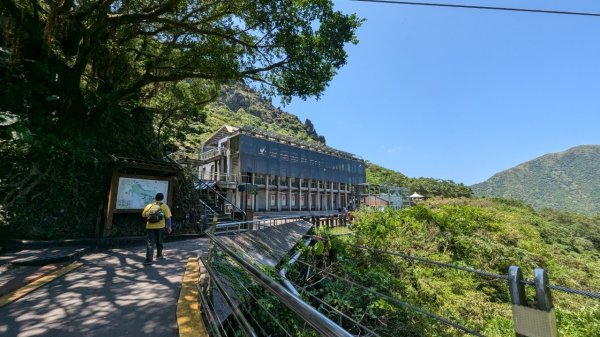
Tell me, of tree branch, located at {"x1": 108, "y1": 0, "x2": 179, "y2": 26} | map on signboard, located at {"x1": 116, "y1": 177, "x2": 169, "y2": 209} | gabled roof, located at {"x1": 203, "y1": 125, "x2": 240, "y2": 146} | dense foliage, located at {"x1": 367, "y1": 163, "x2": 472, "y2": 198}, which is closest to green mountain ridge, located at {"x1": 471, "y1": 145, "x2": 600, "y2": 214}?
dense foliage, located at {"x1": 367, "y1": 163, "x2": 472, "y2": 198}

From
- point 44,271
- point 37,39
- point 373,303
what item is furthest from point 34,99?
point 373,303

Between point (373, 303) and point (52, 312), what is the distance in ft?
16.8

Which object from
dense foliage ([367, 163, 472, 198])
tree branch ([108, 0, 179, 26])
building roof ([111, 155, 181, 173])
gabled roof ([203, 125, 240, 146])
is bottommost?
building roof ([111, 155, 181, 173])

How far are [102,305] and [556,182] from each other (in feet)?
437

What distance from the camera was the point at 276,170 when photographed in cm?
3412

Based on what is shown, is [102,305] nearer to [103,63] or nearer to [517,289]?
[517,289]

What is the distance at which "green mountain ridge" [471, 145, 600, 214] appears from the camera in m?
87.1

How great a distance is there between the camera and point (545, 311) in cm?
154

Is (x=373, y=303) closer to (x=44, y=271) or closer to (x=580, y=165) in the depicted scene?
(x=44, y=271)

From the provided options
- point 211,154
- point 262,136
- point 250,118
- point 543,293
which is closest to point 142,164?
point 543,293

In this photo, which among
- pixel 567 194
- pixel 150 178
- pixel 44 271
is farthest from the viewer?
pixel 567 194

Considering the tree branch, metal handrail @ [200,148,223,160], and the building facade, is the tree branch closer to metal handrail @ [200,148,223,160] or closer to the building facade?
the building facade

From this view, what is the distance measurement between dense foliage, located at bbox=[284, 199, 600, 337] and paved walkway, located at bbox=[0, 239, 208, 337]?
2.67 meters

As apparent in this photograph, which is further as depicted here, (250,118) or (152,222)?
(250,118)
